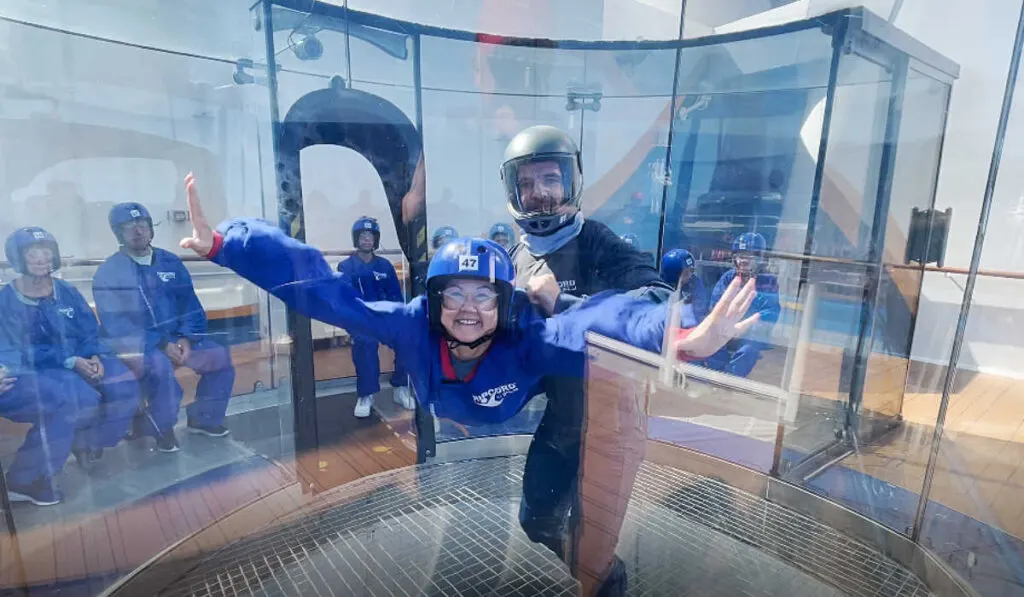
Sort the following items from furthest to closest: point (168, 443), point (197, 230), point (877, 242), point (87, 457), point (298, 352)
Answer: point (877, 242) → point (168, 443) → point (87, 457) → point (298, 352) → point (197, 230)

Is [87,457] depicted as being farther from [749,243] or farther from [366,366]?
[749,243]

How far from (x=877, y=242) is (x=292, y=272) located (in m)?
2.83

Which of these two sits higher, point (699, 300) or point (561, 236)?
point (561, 236)

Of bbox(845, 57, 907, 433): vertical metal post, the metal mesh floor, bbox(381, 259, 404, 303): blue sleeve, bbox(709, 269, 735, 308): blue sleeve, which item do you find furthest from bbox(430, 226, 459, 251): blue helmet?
bbox(845, 57, 907, 433): vertical metal post

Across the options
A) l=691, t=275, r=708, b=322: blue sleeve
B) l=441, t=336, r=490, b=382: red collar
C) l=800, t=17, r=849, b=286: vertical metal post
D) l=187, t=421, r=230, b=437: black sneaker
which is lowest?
l=187, t=421, r=230, b=437: black sneaker

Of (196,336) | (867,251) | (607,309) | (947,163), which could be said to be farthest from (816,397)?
(196,336)

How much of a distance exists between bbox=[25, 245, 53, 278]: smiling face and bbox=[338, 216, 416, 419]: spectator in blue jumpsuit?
128 cm

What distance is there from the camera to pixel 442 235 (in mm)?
1745

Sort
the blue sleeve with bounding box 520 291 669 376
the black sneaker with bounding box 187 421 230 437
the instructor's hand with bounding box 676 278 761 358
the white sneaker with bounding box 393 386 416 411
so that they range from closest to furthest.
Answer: the instructor's hand with bounding box 676 278 761 358, the blue sleeve with bounding box 520 291 669 376, the white sneaker with bounding box 393 386 416 411, the black sneaker with bounding box 187 421 230 437

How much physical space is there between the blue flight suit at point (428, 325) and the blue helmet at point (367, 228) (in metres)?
0.16

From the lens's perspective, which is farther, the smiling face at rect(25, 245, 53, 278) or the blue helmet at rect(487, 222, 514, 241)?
the smiling face at rect(25, 245, 53, 278)

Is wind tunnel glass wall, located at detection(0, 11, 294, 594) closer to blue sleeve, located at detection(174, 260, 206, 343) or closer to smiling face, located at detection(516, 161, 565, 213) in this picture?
blue sleeve, located at detection(174, 260, 206, 343)

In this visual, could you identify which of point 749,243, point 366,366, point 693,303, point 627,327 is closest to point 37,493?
point 366,366

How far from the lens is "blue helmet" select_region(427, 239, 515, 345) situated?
57.3 inches
